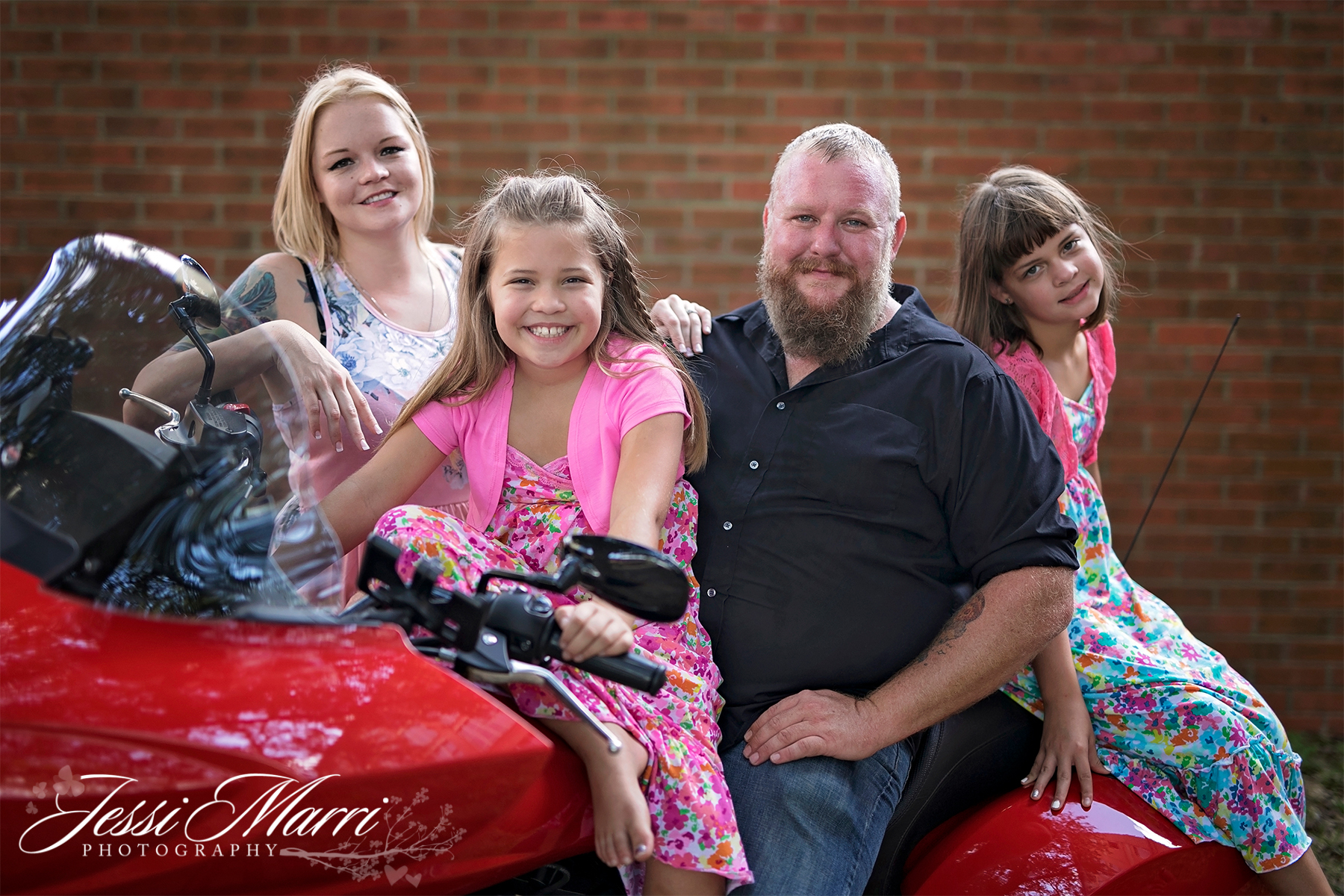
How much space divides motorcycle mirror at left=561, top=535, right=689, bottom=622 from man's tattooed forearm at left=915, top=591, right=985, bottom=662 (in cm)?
83

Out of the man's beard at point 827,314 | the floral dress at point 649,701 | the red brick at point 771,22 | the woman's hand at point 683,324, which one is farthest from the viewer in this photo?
the red brick at point 771,22

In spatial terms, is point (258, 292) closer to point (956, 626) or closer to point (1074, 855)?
point (956, 626)

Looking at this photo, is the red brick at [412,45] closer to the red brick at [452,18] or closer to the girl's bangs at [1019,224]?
the red brick at [452,18]

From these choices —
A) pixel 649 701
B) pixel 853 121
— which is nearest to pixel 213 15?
pixel 853 121

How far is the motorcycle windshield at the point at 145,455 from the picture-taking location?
1.22 meters

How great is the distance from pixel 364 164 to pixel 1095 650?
1.92 metres

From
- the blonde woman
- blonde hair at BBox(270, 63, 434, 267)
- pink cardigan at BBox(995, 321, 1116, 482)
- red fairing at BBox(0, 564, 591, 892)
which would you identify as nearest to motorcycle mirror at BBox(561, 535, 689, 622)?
red fairing at BBox(0, 564, 591, 892)

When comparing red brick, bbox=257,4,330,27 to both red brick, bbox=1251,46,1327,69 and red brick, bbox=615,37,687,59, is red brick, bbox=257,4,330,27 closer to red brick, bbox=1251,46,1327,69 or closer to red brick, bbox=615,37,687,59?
red brick, bbox=615,37,687,59

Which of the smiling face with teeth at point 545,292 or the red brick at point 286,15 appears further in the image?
the red brick at point 286,15

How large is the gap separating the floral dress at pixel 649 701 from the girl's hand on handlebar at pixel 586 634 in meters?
0.16

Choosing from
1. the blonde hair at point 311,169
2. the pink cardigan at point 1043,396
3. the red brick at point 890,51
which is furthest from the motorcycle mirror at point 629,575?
the red brick at point 890,51

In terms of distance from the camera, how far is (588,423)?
185cm

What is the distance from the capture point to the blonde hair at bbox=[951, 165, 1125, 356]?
95.8 inches

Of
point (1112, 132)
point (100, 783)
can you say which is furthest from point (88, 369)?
point (1112, 132)
